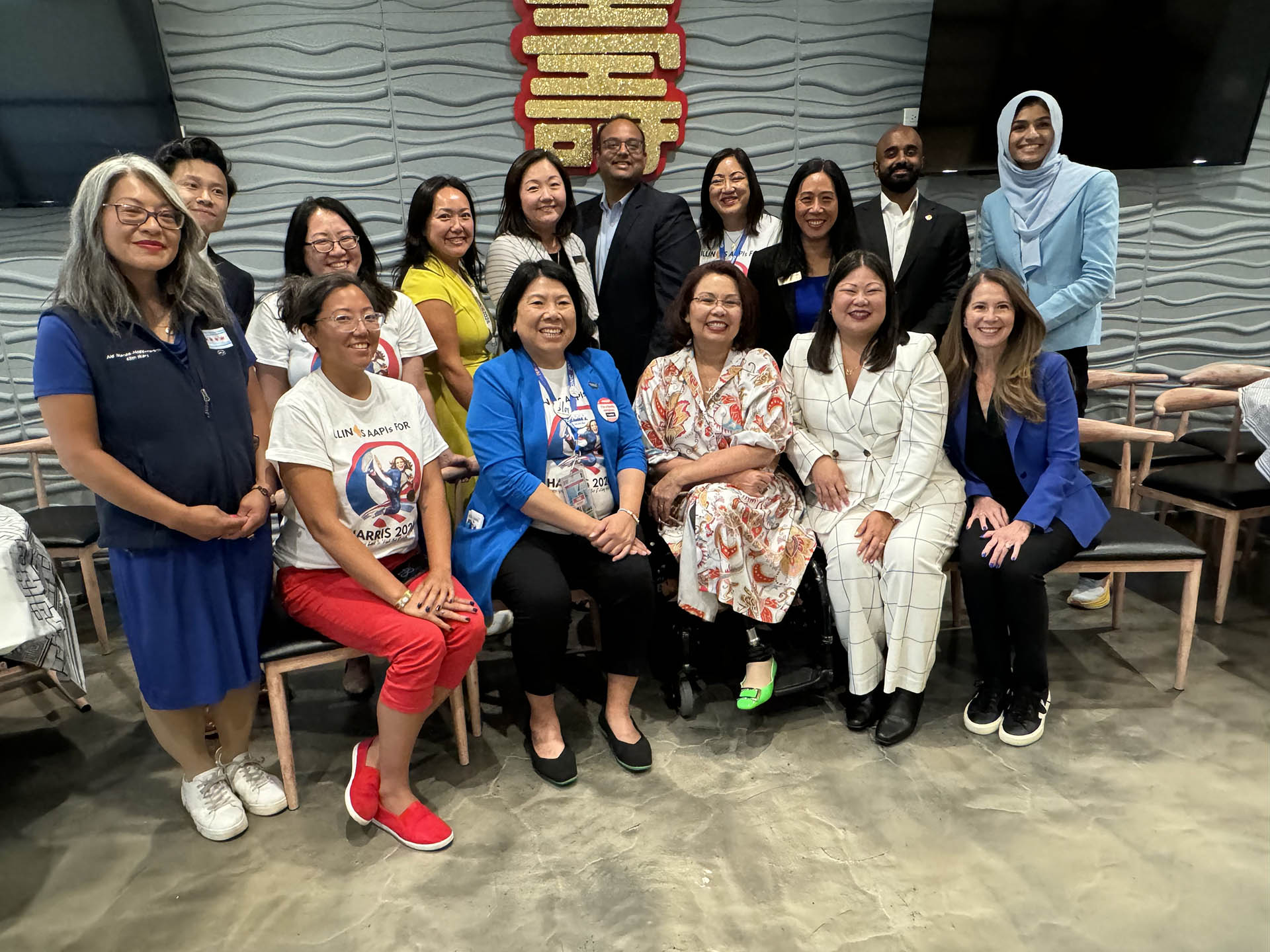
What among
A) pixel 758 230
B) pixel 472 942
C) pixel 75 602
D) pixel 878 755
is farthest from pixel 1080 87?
pixel 75 602

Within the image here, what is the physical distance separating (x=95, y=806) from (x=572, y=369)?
5.80 ft

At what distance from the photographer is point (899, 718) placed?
2404 millimetres

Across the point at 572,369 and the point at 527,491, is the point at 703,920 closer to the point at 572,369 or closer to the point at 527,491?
the point at 527,491

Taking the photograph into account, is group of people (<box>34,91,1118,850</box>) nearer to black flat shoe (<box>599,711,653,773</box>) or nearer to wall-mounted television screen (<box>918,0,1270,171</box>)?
black flat shoe (<box>599,711,653,773</box>)

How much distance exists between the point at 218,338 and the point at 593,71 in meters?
2.37

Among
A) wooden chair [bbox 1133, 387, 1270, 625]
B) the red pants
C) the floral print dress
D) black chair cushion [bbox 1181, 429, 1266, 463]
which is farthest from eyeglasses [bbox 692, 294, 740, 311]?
black chair cushion [bbox 1181, 429, 1266, 463]

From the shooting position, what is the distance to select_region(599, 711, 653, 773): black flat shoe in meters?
2.29

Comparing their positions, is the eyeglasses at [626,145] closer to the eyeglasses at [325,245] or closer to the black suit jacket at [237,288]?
the eyeglasses at [325,245]

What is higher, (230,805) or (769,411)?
(769,411)

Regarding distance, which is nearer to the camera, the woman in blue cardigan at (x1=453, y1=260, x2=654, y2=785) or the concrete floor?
the concrete floor

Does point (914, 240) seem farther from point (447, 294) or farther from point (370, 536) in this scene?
point (370, 536)

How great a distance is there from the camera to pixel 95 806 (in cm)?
224

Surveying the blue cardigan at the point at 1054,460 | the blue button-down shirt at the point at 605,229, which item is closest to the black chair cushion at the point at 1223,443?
the blue cardigan at the point at 1054,460

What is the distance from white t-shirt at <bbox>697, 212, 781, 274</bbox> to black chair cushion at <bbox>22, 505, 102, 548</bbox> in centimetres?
238
